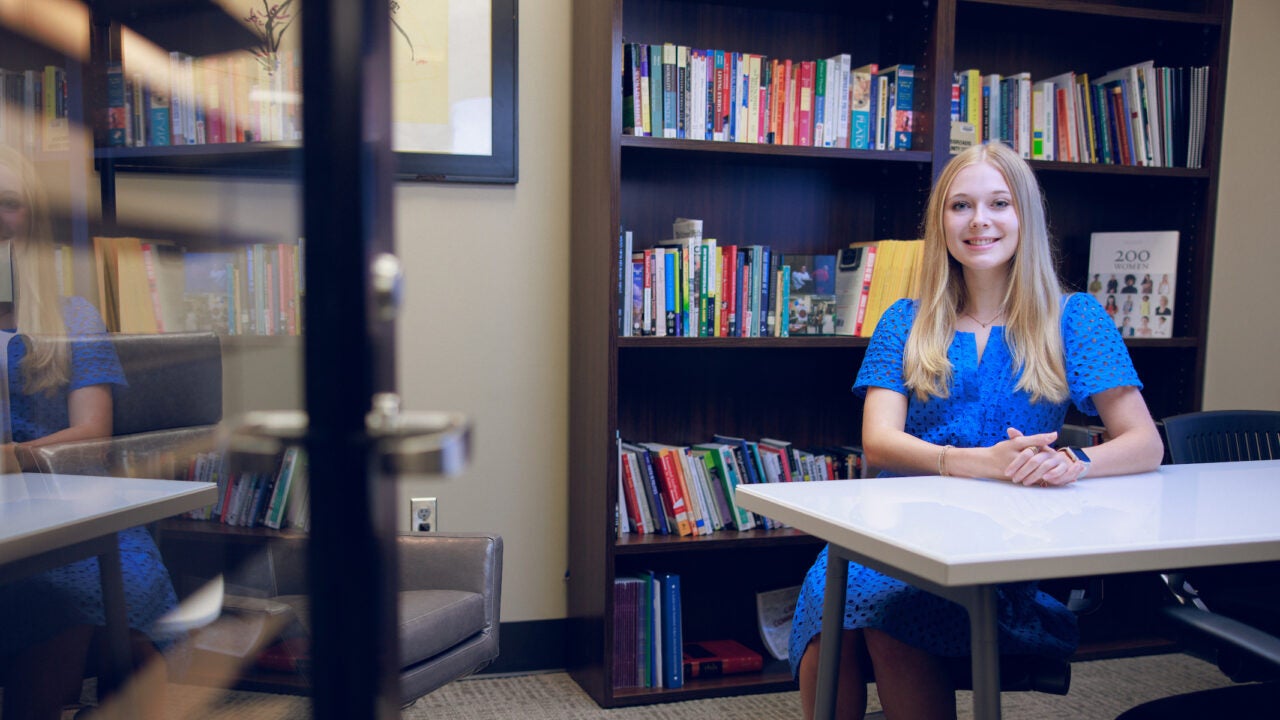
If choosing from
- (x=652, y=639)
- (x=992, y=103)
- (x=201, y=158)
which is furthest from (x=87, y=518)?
(x=992, y=103)

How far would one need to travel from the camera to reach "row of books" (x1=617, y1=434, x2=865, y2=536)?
2463mm

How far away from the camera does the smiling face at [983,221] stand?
1854 mm

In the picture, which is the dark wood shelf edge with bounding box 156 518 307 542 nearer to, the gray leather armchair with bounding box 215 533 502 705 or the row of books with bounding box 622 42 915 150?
the gray leather armchair with bounding box 215 533 502 705

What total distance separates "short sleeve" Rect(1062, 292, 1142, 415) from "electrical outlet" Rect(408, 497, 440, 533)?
1.56 meters

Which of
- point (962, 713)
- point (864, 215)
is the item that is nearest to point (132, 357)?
point (962, 713)

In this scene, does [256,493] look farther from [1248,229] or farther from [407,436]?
[1248,229]

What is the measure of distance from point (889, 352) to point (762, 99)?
2.96 feet

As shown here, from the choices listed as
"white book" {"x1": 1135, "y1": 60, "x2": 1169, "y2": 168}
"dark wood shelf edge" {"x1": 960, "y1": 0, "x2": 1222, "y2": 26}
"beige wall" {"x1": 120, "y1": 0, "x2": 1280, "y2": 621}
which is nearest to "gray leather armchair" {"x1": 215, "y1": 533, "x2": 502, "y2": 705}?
"beige wall" {"x1": 120, "y1": 0, "x2": 1280, "y2": 621}

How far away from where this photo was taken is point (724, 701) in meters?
2.42

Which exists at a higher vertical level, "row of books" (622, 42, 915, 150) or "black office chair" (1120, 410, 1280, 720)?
"row of books" (622, 42, 915, 150)

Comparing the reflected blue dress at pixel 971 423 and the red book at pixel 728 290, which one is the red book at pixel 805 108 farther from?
the reflected blue dress at pixel 971 423

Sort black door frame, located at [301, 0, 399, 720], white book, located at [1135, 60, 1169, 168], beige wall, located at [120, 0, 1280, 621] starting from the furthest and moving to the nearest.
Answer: white book, located at [1135, 60, 1169, 168], beige wall, located at [120, 0, 1280, 621], black door frame, located at [301, 0, 399, 720]

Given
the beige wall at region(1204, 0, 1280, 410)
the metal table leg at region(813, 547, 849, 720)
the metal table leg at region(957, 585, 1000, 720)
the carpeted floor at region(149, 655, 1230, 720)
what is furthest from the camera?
the beige wall at region(1204, 0, 1280, 410)

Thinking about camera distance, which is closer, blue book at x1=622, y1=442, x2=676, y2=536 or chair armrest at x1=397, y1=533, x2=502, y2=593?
chair armrest at x1=397, y1=533, x2=502, y2=593
